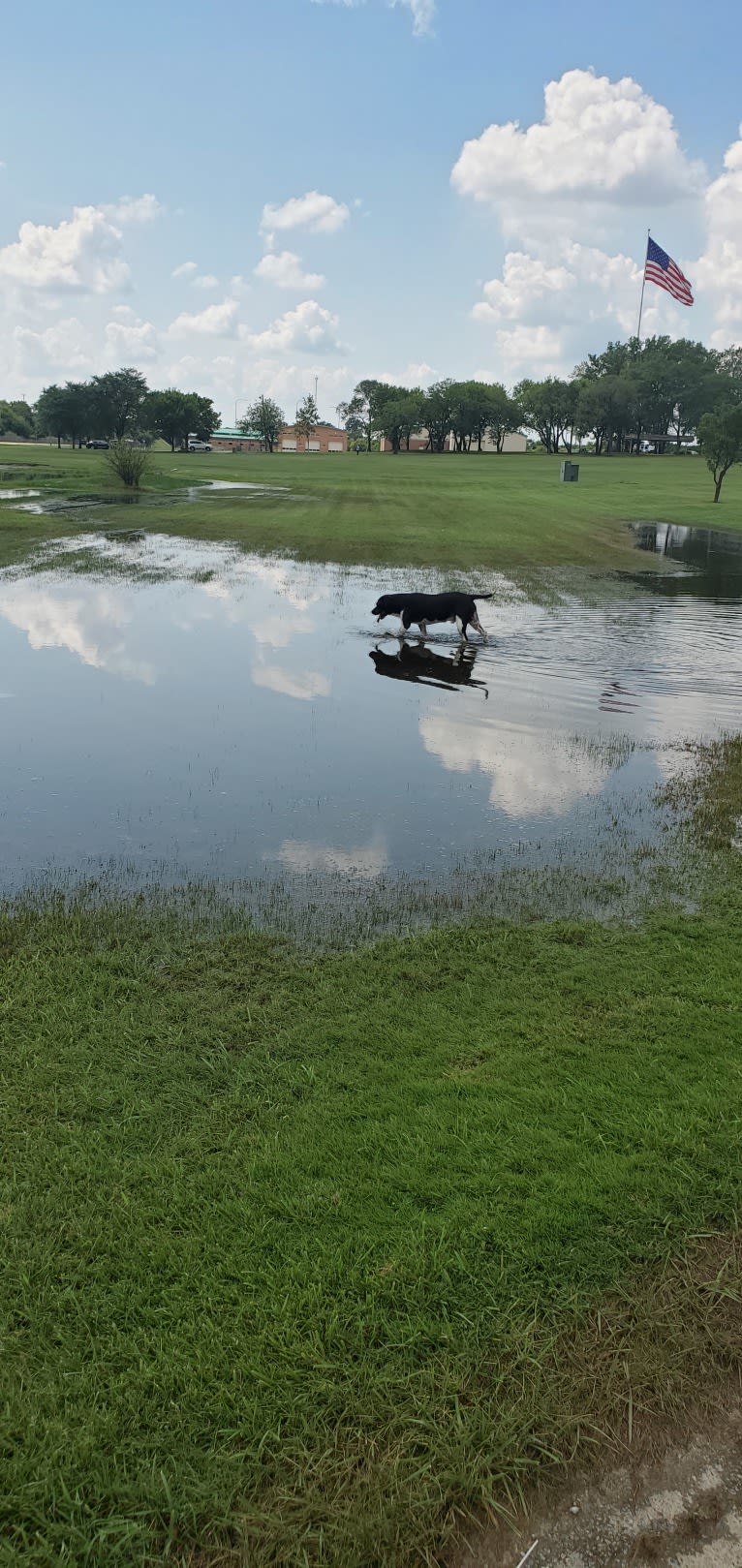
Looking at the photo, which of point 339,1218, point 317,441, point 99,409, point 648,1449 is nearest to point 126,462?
point 339,1218

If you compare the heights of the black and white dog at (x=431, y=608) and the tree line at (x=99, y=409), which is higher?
the tree line at (x=99, y=409)

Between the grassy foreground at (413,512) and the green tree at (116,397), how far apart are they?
2586 cm

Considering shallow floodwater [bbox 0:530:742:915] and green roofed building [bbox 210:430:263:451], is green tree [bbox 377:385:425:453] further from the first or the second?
shallow floodwater [bbox 0:530:742:915]

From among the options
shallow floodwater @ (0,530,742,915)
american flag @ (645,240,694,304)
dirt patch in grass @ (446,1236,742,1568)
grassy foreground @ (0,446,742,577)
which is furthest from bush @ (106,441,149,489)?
dirt patch in grass @ (446,1236,742,1568)

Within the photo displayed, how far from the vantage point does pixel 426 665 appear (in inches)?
601

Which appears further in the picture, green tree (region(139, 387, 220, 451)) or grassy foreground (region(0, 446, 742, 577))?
green tree (region(139, 387, 220, 451))

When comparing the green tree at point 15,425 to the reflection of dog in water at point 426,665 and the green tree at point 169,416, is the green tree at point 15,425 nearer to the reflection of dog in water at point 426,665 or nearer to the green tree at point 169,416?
the green tree at point 169,416

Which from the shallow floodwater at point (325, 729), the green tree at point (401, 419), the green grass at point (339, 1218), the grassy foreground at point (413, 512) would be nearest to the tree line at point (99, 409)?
the grassy foreground at point (413, 512)

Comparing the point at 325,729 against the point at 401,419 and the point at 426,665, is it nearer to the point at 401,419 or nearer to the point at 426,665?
the point at 426,665

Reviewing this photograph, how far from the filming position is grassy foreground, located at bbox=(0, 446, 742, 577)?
29.4m

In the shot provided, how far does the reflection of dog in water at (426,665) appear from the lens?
562 inches

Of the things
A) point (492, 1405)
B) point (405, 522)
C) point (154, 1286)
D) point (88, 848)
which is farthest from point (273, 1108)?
point (405, 522)

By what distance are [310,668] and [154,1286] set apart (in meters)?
11.8

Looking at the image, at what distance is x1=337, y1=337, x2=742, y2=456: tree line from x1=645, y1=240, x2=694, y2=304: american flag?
49072 millimetres
